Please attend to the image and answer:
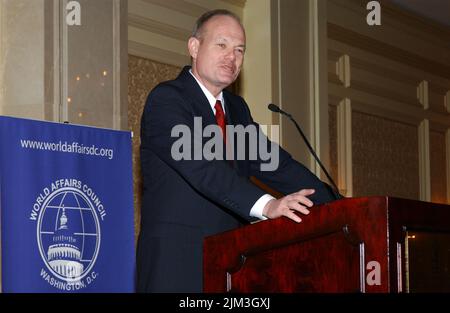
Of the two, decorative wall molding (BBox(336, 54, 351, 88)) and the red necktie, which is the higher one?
decorative wall molding (BBox(336, 54, 351, 88))

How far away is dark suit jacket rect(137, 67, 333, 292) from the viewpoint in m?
2.48

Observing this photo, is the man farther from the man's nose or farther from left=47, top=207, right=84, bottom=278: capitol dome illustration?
left=47, top=207, right=84, bottom=278: capitol dome illustration

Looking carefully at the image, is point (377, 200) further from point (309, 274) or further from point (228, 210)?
point (228, 210)

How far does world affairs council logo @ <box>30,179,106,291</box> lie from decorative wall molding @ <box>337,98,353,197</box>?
372 cm

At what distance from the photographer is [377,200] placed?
6.46 ft

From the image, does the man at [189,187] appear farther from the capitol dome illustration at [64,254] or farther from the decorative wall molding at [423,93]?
the decorative wall molding at [423,93]

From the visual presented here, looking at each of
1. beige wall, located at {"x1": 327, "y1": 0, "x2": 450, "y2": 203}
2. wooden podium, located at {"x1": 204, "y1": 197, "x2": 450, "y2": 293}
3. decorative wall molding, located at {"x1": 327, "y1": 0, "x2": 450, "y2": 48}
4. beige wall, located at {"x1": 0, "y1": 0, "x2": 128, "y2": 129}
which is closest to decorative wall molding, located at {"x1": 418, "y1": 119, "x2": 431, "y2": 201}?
beige wall, located at {"x1": 327, "y1": 0, "x2": 450, "y2": 203}

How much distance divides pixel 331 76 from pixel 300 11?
779 millimetres

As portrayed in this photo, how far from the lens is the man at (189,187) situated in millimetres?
2475

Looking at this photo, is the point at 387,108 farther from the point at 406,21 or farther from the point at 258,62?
the point at 258,62

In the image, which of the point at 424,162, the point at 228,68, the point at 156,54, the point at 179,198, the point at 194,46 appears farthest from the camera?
the point at 424,162

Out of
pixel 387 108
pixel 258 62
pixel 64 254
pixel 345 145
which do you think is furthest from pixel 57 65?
pixel 387 108

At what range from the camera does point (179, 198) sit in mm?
2602

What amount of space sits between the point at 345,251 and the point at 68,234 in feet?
6.14
